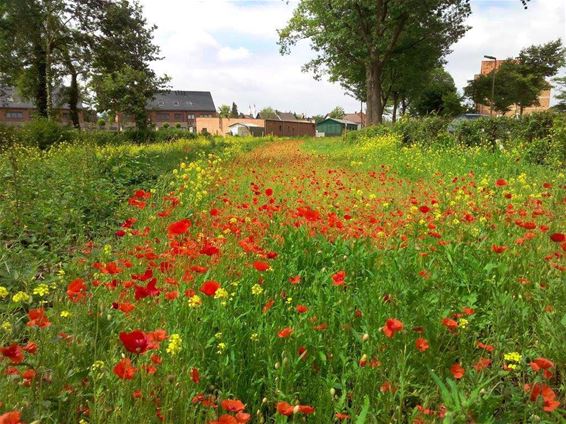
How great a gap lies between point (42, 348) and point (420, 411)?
4.97ft

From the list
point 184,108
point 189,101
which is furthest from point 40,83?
point 189,101

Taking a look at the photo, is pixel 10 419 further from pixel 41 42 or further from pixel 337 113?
pixel 337 113

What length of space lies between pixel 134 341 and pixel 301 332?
36.0 inches

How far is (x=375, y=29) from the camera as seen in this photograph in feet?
78.5

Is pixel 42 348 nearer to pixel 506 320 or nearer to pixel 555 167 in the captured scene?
pixel 506 320

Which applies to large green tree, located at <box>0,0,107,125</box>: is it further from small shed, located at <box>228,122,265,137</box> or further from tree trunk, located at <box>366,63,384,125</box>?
small shed, located at <box>228,122,265,137</box>

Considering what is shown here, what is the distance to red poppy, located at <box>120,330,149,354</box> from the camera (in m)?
1.24

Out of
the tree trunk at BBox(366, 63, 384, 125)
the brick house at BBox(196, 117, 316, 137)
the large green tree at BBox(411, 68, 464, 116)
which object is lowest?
the tree trunk at BBox(366, 63, 384, 125)

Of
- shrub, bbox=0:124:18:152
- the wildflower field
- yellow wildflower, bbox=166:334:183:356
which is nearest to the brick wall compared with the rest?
shrub, bbox=0:124:18:152

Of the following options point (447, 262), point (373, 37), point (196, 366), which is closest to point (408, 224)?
point (447, 262)

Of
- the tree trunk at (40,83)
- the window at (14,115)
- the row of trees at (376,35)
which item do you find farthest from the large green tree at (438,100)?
the window at (14,115)

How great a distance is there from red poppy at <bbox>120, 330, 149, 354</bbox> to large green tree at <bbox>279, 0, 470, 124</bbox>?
82.8 ft

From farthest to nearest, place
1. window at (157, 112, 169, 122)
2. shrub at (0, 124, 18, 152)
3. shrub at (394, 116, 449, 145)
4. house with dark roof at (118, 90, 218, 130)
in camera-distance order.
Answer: window at (157, 112, 169, 122) < house with dark roof at (118, 90, 218, 130) < shrub at (394, 116, 449, 145) < shrub at (0, 124, 18, 152)

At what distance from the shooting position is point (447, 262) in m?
2.88
